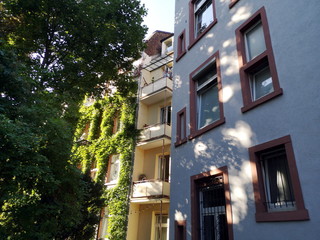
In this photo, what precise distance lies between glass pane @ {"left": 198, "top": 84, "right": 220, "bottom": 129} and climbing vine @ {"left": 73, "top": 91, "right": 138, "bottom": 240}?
7.50 m

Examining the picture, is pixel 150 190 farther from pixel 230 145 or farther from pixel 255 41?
pixel 255 41

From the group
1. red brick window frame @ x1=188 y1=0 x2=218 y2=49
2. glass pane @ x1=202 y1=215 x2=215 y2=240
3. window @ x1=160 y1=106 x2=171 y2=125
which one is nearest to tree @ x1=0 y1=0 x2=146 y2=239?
window @ x1=160 y1=106 x2=171 y2=125

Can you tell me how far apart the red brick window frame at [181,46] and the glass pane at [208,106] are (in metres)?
2.39

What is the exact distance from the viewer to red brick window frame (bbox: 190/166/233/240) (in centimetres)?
588

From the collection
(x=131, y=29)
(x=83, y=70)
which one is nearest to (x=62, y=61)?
(x=83, y=70)

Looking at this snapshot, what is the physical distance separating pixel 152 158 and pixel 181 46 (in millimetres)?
7776

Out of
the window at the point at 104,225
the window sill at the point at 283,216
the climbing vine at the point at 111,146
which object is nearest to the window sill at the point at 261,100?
the window sill at the point at 283,216

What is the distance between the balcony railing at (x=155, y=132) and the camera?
49.6ft

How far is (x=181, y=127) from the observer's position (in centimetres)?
913

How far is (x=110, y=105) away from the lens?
1983 cm

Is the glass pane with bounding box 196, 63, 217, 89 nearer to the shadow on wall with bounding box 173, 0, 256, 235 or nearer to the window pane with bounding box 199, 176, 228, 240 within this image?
the shadow on wall with bounding box 173, 0, 256, 235

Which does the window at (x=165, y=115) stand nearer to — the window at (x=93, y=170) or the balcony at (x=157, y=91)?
the balcony at (x=157, y=91)

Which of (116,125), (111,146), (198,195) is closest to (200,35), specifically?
(198,195)

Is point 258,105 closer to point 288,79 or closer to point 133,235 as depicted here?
point 288,79
